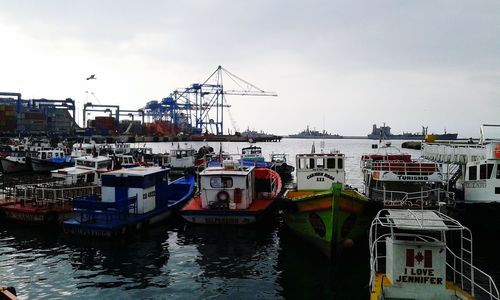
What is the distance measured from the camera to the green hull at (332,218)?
56.1 feet

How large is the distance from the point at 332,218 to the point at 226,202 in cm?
780

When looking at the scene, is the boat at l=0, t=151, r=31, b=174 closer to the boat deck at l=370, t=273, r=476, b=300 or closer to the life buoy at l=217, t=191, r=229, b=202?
the life buoy at l=217, t=191, r=229, b=202

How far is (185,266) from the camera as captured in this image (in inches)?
679

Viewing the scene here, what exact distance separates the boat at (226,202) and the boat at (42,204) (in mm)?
7088

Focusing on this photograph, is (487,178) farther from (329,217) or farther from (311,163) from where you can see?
(329,217)

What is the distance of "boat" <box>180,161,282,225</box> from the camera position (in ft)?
73.1

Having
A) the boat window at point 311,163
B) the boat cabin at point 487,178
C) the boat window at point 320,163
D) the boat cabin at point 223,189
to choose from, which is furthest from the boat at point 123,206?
the boat cabin at point 487,178

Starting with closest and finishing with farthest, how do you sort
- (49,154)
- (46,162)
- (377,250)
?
1. (377,250)
2. (46,162)
3. (49,154)

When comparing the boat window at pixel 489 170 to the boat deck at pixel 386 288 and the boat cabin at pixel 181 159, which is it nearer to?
the boat deck at pixel 386 288

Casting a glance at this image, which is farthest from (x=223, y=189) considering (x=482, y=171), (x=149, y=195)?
(x=482, y=171)

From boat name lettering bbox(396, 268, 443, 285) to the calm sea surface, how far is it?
10.7 feet

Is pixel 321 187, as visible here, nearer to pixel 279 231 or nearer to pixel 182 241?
pixel 279 231

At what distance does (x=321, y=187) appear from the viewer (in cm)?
2311

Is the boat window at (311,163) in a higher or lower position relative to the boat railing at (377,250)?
higher
